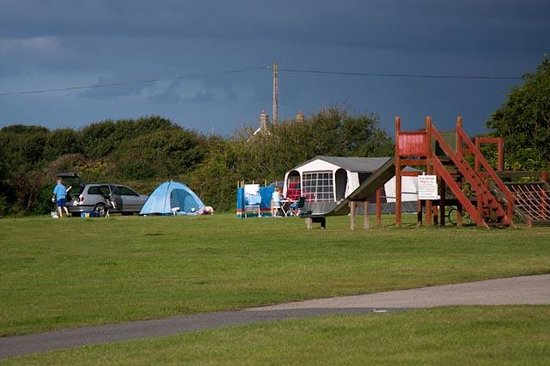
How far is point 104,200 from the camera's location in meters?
56.2

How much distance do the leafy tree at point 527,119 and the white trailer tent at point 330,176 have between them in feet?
21.9

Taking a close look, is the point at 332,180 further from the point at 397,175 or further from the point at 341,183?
the point at 397,175

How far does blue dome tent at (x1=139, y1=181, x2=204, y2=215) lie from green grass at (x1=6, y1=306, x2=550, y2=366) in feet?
144

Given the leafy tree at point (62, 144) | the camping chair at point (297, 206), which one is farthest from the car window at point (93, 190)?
the leafy tree at point (62, 144)

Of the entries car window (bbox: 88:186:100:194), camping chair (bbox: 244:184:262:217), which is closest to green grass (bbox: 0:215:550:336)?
camping chair (bbox: 244:184:262:217)

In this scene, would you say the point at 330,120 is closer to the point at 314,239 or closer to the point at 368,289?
the point at 314,239

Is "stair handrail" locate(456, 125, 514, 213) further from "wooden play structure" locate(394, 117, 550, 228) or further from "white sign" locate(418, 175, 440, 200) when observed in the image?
"white sign" locate(418, 175, 440, 200)

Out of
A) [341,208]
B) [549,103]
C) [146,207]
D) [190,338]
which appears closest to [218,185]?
[146,207]

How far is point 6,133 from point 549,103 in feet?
193

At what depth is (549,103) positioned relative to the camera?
51.5 m

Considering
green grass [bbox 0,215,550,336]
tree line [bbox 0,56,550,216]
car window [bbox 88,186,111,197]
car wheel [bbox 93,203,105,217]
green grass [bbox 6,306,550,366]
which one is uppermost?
tree line [bbox 0,56,550,216]

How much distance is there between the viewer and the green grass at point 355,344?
1002cm

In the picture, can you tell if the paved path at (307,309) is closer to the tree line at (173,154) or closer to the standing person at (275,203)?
the standing person at (275,203)

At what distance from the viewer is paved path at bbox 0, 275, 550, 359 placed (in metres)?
12.1
